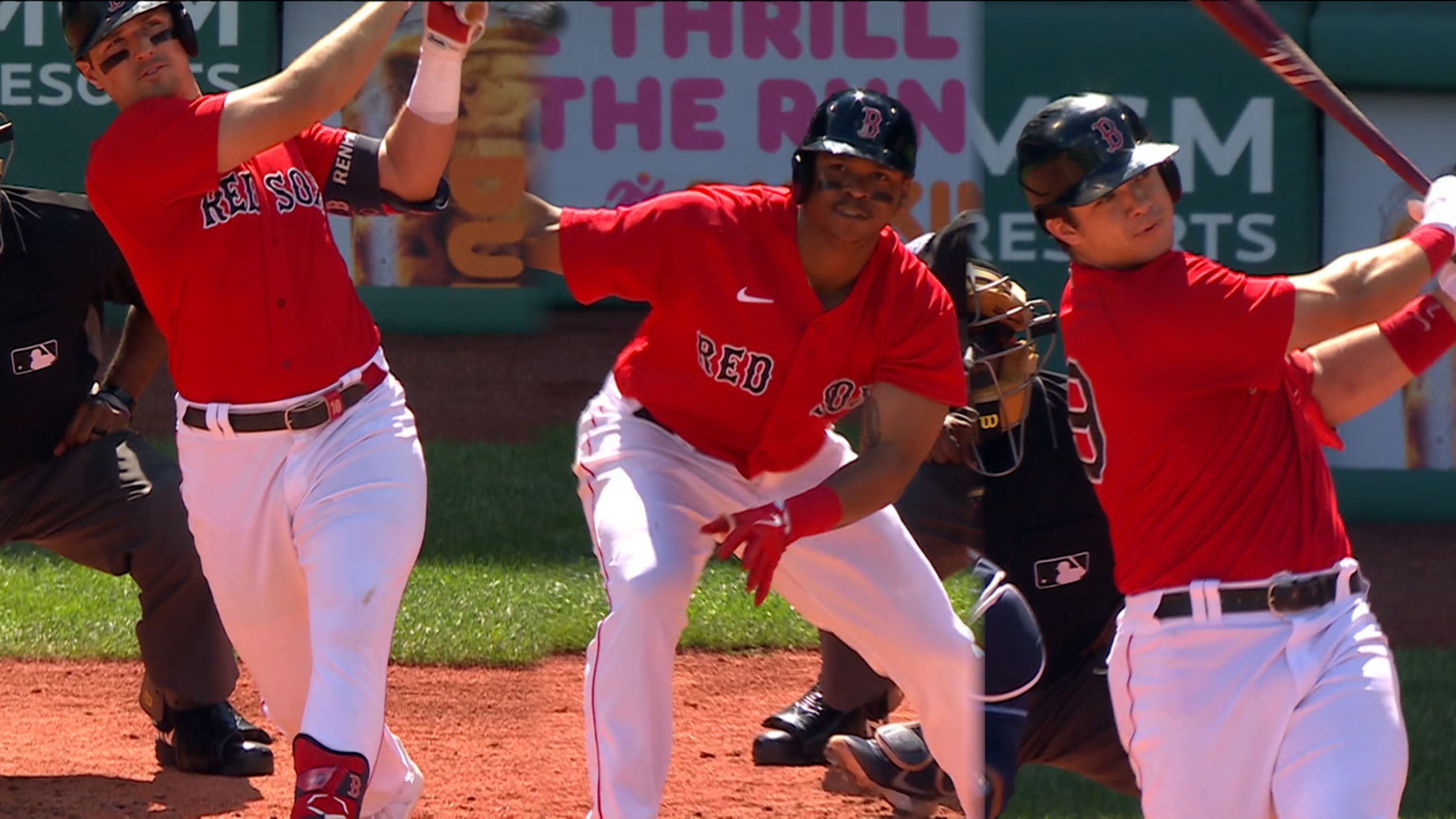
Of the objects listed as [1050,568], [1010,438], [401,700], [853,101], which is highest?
[853,101]

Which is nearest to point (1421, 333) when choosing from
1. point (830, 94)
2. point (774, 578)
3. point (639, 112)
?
point (774, 578)

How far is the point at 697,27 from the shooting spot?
9.53 meters

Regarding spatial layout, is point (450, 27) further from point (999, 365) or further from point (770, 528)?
point (999, 365)

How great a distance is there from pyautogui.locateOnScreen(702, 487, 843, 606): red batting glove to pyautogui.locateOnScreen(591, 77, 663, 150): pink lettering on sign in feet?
19.4

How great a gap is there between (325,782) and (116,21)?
1.61m

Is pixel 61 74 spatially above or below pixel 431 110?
below

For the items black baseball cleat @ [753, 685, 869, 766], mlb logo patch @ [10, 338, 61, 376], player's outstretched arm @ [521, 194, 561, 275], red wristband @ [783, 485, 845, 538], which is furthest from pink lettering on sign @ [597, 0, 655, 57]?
red wristband @ [783, 485, 845, 538]

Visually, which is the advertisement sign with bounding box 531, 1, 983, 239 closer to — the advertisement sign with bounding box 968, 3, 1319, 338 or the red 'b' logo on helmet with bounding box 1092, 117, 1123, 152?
the advertisement sign with bounding box 968, 3, 1319, 338

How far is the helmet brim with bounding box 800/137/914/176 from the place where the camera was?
3963 mm

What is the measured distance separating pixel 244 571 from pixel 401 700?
1892mm

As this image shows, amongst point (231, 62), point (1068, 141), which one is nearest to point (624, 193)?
point (231, 62)

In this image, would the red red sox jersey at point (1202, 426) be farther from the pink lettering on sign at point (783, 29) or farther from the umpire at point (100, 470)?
the pink lettering on sign at point (783, 29)

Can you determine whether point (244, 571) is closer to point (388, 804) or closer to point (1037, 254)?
point (388, 804)

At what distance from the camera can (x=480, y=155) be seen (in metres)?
9.84
